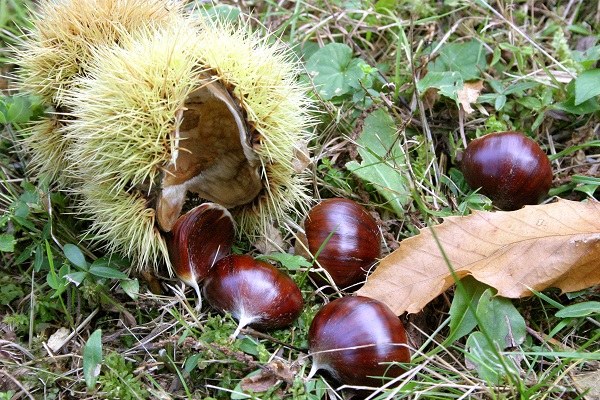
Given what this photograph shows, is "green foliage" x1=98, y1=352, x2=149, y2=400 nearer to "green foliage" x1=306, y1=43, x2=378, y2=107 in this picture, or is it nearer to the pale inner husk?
the pale inner husk

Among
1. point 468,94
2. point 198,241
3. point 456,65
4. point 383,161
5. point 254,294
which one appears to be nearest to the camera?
point 254,294

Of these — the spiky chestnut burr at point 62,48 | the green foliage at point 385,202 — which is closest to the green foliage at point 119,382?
the green foliage at point 385,202

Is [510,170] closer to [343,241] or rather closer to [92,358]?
[343,241]

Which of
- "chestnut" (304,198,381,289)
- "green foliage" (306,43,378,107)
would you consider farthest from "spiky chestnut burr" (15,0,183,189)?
"chestnut" (304,198,381,289)

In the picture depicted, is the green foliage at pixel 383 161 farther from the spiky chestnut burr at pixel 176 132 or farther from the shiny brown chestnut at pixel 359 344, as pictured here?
the shiny brown chestnut at pixel 359 344

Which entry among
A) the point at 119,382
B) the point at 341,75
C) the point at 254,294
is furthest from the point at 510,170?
the point at 119,382

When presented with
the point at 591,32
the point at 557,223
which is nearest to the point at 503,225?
the point at 557,223
